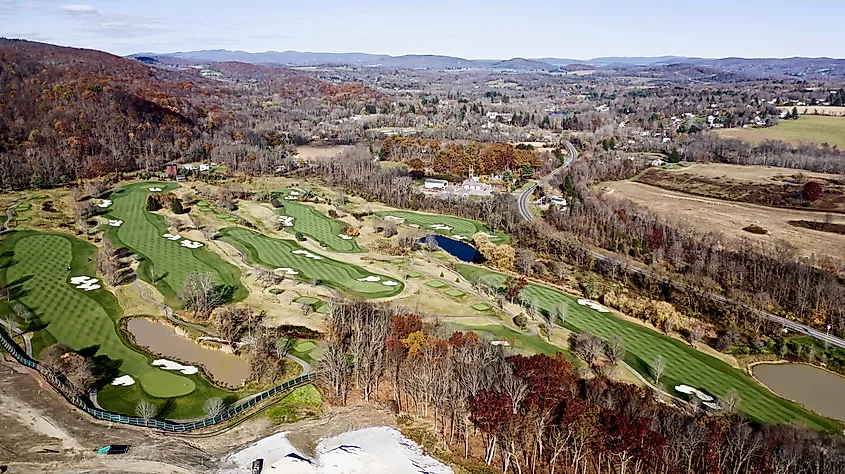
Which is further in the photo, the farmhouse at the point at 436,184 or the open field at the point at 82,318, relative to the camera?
the farmhouse at the point at 436,184

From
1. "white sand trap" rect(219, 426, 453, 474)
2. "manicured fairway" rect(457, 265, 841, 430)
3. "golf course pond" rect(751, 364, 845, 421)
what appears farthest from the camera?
"golf course pond" rect(751, 364, 845, 421)

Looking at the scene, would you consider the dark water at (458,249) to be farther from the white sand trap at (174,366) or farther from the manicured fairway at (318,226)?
the white sand trap at (174,366)

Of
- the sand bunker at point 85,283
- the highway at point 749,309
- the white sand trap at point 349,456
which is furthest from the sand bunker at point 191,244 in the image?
the highway at point 749,309

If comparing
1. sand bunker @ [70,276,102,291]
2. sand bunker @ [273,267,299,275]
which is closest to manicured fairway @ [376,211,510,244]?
sand bunker @ [273,267,299,275]

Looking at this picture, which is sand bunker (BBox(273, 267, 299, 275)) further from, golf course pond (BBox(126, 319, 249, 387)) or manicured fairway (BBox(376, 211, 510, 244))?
manicured fairway (BBox(376, 211, 510, 244))

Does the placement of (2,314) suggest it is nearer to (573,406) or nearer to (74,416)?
(74,416)

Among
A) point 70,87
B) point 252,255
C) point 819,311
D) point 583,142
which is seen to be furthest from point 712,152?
point 70,87

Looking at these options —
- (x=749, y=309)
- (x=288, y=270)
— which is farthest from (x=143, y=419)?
(x=749, y=309)

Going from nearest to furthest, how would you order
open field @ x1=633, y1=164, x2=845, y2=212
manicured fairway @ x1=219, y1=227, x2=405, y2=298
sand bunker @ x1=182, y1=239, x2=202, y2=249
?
manicured fairway @ x1=219, y1=227, x2=405, y2=298 < sand bunker @ x1=182, y1=239, x2=202, y2=249 < open field @ x1=633, y1=164, x2=845, y2=212
